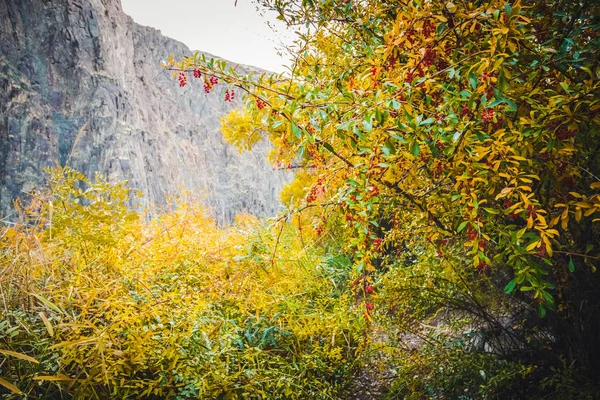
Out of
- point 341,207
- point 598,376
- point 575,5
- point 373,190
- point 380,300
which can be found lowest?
point 380,300

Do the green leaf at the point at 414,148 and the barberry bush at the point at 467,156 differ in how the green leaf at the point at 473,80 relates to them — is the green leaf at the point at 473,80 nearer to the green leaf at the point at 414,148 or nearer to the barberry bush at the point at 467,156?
the barberry bush at the point at 467,156

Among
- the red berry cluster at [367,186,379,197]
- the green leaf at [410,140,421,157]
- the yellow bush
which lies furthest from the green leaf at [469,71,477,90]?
the yellow bush

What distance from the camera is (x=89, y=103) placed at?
25.7 metres

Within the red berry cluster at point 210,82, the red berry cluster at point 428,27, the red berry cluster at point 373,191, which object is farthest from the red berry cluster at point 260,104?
the red berry cluster at point 428,27

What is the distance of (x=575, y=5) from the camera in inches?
53.5

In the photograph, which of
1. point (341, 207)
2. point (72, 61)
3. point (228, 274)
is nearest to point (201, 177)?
point (72, 61)

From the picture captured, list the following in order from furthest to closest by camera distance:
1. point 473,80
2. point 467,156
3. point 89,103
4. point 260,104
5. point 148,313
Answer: point 89,103 → point 148,313 → point 260,104 → point 467,156 → point 473,80

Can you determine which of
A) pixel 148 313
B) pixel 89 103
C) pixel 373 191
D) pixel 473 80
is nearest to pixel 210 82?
pixel 373 191

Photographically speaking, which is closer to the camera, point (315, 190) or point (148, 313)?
point (315, 190)

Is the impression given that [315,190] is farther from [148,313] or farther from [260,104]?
[148,313]

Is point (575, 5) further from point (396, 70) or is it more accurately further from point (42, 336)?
point (42, 336)

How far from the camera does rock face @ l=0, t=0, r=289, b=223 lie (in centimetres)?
2248

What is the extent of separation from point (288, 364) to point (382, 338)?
1182mm

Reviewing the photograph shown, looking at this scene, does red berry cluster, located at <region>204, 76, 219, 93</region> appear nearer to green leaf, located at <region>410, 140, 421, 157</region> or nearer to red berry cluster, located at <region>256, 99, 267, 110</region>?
red berry cluster, located at <region>256, 99, 267, 110</region>
